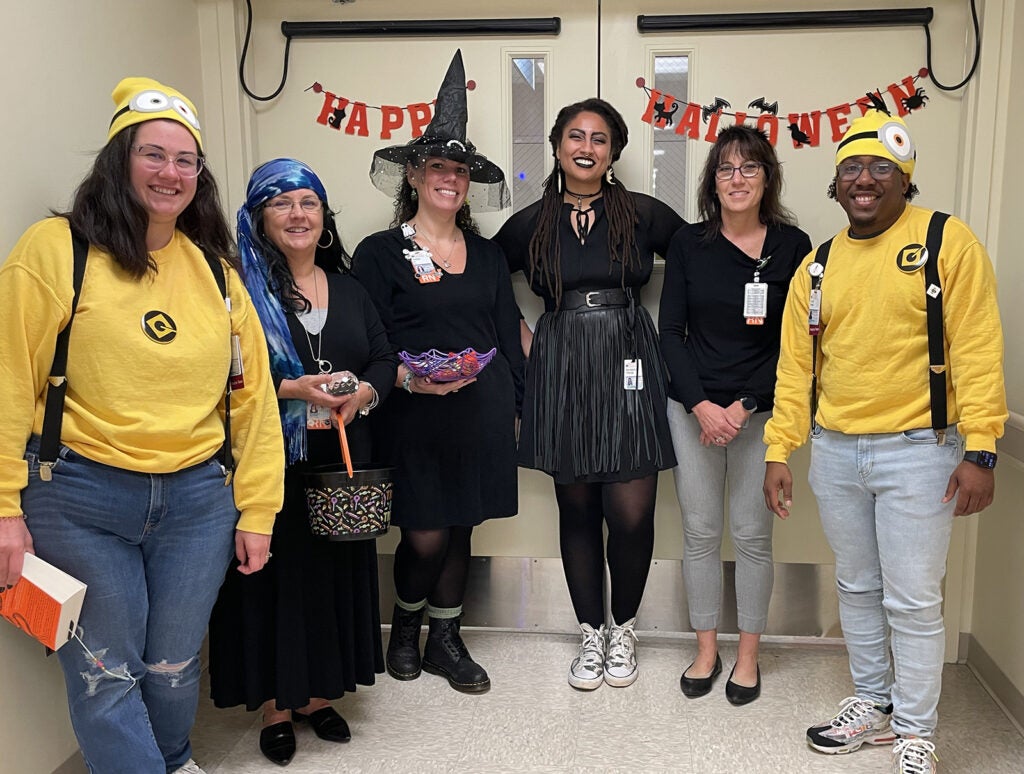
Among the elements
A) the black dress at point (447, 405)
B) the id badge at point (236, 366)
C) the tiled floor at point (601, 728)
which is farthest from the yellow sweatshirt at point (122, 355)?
the tiled floor at point (601, 728)

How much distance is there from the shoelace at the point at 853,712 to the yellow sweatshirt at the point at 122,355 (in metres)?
1.59

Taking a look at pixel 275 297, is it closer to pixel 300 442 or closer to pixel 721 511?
pixel 300 442

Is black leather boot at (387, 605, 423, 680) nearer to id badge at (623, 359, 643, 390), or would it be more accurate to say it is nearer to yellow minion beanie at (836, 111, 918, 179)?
id badge at (623, 359, 643, 390)

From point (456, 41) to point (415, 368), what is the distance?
115cm

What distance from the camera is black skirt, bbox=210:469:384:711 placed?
2078 mm

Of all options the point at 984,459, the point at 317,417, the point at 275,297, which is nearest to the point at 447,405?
the point at 317,417

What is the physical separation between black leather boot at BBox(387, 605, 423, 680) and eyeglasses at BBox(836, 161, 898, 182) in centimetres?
176

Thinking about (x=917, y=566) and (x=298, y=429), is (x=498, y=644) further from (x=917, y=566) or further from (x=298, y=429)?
(x=917, y=566)

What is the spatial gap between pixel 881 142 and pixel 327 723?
6.66 feet

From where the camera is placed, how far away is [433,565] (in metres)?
2.59

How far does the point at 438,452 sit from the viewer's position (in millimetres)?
2453

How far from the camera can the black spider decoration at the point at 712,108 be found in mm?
2672

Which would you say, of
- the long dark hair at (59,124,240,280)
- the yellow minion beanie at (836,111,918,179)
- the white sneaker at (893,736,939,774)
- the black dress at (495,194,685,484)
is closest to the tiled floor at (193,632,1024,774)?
the white sneaker at (893,736,939,774)

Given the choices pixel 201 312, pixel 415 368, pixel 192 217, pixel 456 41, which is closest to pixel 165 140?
pixel 192 217
